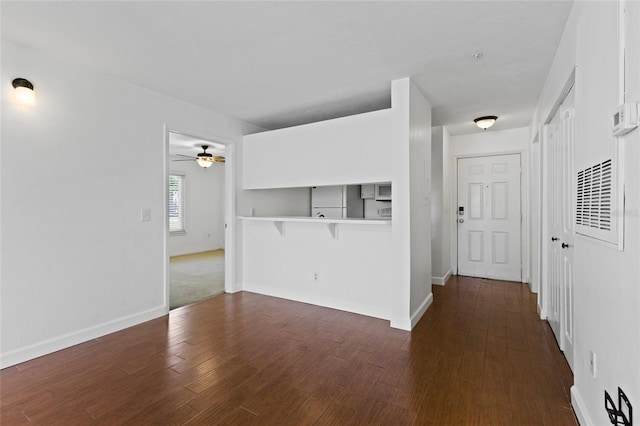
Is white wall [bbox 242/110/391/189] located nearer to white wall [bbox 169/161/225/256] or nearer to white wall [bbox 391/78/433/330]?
white wall [bbox 391/78/433/330]

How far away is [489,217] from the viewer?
5199 mm

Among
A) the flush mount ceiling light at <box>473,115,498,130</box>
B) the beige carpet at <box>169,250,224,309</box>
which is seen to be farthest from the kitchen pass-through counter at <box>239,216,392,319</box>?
the flush mount ceiling light at <box>473,115,498,130</box>

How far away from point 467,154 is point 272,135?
3.48m

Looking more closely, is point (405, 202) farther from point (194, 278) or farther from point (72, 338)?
point (194, 278)

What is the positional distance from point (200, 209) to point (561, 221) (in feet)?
26.5

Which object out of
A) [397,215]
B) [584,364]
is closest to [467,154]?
[397,215]

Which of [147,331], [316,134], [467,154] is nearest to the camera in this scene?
[147,331]

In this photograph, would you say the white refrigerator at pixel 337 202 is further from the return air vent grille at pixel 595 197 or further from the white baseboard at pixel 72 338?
the return air vent grille at pixel 595 197

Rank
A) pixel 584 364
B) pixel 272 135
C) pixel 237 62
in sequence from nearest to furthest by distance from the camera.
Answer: pixel 584 364 → pixel 237 62 → pixel 272 135

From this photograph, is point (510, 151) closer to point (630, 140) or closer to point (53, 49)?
point (630, 140)

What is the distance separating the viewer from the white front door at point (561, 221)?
2324mm

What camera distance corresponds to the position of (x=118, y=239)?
10.1ft

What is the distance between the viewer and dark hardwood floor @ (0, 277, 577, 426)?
5.96 feet

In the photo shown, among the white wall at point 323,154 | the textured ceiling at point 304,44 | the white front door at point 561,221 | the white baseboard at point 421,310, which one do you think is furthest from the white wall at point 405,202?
the white front door at point 561,221
